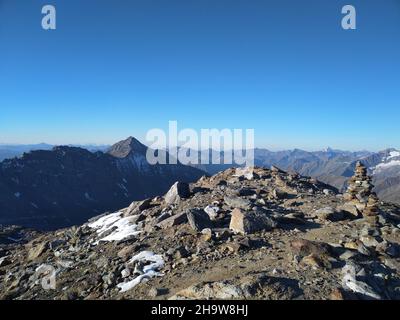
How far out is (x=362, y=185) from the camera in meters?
25.8

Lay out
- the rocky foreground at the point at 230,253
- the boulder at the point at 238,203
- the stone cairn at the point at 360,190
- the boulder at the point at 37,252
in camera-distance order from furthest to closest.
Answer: the boulder at the point at 37,252, the boulder at the point at 238,203, the stone cairn at the point at 360,190, the rocky foreground at the point at 230,253

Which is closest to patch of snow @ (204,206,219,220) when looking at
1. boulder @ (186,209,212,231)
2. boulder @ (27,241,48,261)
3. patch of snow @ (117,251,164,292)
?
boulder @ (186,209,212,231)

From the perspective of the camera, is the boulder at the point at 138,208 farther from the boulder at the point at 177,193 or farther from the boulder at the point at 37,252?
the boulder at the point at 37,252

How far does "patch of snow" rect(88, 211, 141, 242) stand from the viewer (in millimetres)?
25844

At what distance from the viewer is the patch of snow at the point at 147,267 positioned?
17.1 metres

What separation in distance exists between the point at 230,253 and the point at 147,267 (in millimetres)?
4391

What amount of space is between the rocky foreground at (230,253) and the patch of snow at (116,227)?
137 mm

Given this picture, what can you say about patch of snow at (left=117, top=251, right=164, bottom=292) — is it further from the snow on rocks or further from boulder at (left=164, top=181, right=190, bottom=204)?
boulder at (left=164, top=181, right=190, bottom=204)

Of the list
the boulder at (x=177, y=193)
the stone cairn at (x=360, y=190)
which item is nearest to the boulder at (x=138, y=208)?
the boulder at (x=177, y=193)

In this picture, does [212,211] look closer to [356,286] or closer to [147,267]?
[147,267]

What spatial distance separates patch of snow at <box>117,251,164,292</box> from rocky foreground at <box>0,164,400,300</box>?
0.06 meters
